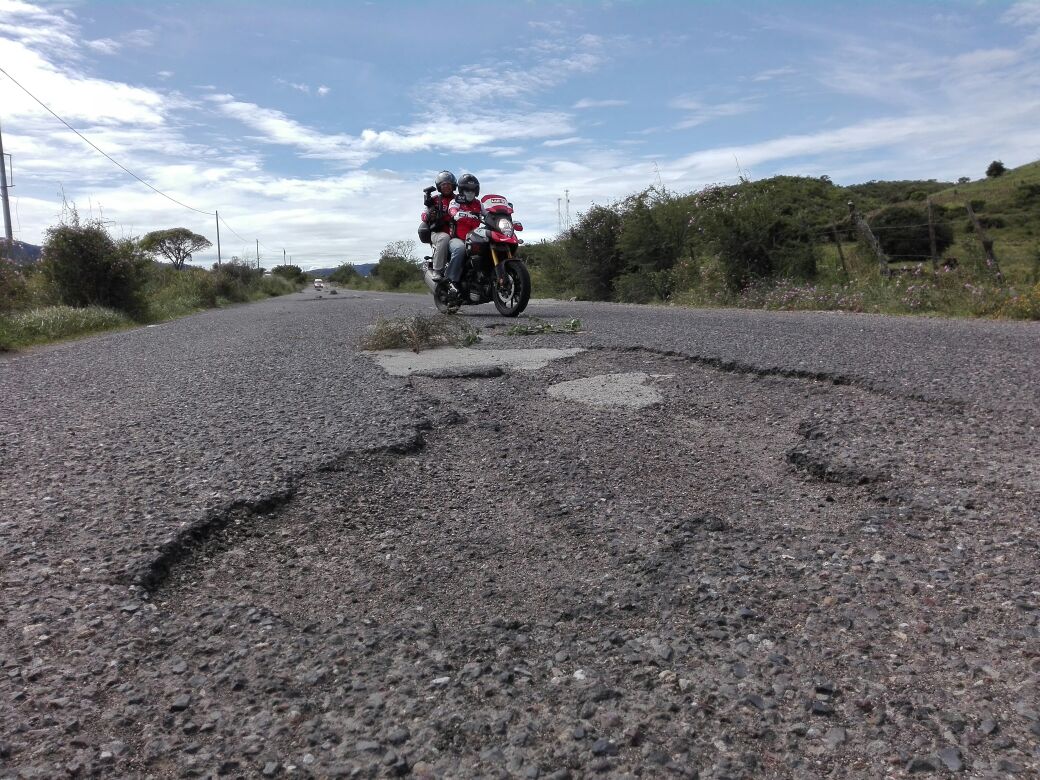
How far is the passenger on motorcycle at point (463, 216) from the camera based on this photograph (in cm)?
989

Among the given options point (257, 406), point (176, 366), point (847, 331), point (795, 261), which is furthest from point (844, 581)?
point (795, 261)

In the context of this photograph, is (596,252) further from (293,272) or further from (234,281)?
(293,272)

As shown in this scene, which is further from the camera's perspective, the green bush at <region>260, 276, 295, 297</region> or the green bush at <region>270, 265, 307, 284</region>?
the green bush at <region>270, 265, 307, 284</region>

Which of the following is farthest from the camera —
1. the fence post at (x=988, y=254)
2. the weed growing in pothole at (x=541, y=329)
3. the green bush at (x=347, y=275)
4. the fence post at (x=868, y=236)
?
the green bush at (x=347, y=275)

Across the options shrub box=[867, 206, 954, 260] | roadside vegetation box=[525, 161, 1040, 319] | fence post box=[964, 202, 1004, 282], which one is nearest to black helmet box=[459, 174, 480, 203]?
roadside vegetation box=[525, 161, 1040, 319]

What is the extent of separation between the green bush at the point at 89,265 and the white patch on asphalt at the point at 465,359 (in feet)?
38.4

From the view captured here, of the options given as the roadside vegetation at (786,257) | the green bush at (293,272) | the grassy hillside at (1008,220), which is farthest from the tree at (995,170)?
the green bush at (293,272)

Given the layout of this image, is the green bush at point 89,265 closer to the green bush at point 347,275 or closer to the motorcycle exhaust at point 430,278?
the motorcycle exhaust at point 430,278

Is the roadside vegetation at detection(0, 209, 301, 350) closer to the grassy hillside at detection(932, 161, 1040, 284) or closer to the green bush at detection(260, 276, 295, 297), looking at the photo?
the grassy hillside at detection(932, 161, 1040, 284)

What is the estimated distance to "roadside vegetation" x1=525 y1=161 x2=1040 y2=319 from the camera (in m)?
10.4

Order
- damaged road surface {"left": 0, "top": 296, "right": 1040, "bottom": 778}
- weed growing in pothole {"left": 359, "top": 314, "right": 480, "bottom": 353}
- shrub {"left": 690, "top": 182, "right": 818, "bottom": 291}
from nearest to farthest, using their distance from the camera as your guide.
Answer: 1. damaged road surface {"left": 0, "top": 296, "right": 1040, "bottom": 778}
2. weed growing in pothole {"left": 359, "top": 314, "right": 480, "bottom": 353}
3. shrub {"left": 690, "top": 182, "right": 818, "bottom": 291}

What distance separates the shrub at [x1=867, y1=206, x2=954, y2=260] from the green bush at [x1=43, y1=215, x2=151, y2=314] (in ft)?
47.7

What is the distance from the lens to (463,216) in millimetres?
9906

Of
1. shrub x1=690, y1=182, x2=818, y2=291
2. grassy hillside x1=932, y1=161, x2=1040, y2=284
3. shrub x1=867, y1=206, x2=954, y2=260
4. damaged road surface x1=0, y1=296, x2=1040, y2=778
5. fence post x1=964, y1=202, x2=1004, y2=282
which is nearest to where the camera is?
damaged road surface x1=0, y1=296, x2=1040, y2=778
